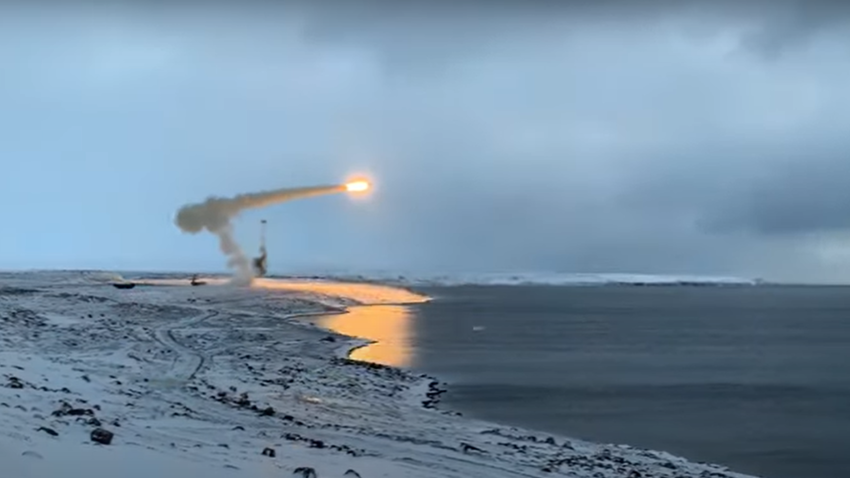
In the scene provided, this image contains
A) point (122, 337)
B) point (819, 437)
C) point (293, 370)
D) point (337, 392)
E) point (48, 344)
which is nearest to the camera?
point (819, 437)

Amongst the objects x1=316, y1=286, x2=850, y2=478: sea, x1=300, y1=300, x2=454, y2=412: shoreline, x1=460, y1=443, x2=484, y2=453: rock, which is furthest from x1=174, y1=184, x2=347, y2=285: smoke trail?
x1=460, y1=443, x2=484, y2=453: rock

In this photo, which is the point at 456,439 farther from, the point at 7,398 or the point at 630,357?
the point at 630,357

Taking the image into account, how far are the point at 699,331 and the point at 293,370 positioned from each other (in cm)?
4460

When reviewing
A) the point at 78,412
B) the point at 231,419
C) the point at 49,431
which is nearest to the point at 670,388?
the point at 231,419

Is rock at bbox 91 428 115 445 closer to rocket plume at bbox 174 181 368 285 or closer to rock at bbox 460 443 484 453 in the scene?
rock at bbox 460 443 484 453

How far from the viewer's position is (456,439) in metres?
17.9

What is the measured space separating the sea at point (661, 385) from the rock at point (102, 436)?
469 inches

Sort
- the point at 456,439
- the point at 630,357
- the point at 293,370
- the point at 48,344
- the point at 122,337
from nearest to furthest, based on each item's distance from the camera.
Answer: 1. the point at 456,439
2. the point at 48,344
3. the point at 293,370
4. the point at 122,337
5. the point at 630,357

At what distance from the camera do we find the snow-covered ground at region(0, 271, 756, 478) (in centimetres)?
1223

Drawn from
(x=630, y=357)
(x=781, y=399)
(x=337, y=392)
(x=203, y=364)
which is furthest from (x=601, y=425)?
(x=630, y=357)

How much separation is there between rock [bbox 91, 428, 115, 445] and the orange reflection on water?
73.6ft

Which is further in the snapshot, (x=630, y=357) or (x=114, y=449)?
(x=630, y=357)

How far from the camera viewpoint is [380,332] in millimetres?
53094

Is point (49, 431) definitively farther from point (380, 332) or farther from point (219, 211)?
point (219, 211)
